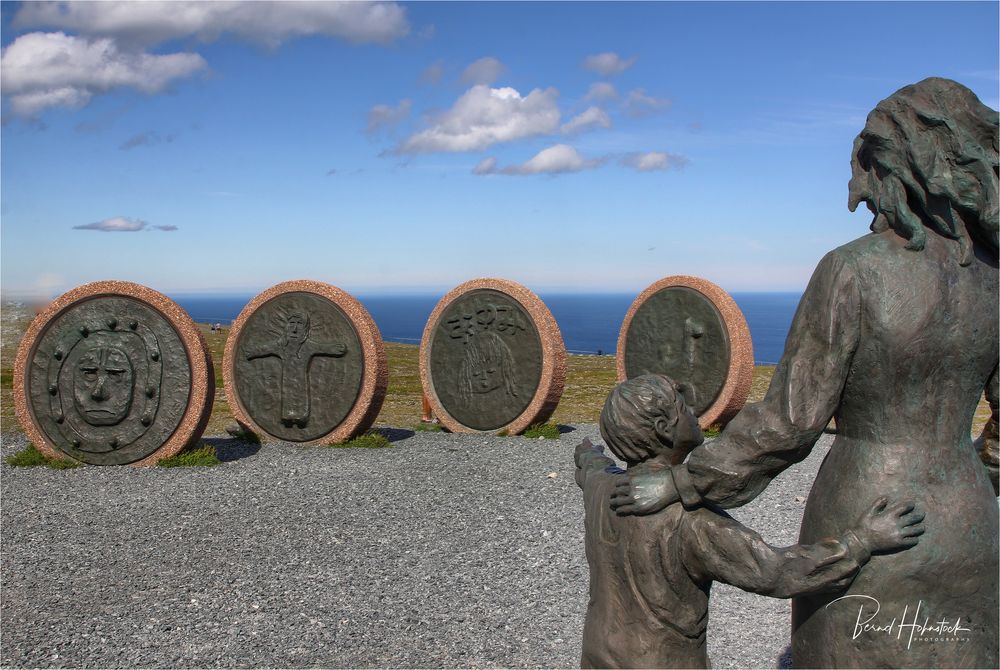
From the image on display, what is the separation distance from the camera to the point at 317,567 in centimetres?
612

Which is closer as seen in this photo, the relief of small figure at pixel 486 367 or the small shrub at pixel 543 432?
the small shrub at pixel 543 432

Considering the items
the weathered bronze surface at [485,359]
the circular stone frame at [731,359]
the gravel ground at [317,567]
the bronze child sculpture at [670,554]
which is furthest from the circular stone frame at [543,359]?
the bronze child sculpture at [670,554]

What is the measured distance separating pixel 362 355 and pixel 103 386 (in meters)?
2.79

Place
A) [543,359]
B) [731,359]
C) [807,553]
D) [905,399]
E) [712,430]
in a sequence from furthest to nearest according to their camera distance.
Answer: [712,430] < [731,359] < [543,359] < [905,399] < [807,553]

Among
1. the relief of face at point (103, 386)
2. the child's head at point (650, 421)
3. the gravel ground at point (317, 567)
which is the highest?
the child's head at point (650, 421)

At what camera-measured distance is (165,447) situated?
30.7ft

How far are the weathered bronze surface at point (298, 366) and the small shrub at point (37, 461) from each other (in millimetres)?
2055

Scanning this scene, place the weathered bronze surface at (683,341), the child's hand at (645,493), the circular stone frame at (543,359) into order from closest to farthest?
1. the child's hand at (645,493)
2. the circular stone frame at (543,359)
3. the weathered bronze surface at (683,341)

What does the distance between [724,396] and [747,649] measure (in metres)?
6.13

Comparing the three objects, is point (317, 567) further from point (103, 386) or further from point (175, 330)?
point (103, 386)

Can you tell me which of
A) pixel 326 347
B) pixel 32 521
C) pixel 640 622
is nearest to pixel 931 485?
pixel 640 622

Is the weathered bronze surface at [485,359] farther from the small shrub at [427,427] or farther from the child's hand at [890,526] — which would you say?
the child's hand at [890,526]

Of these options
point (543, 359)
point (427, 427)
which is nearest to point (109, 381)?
point (427, 427)

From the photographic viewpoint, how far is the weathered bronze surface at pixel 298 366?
10234mm
